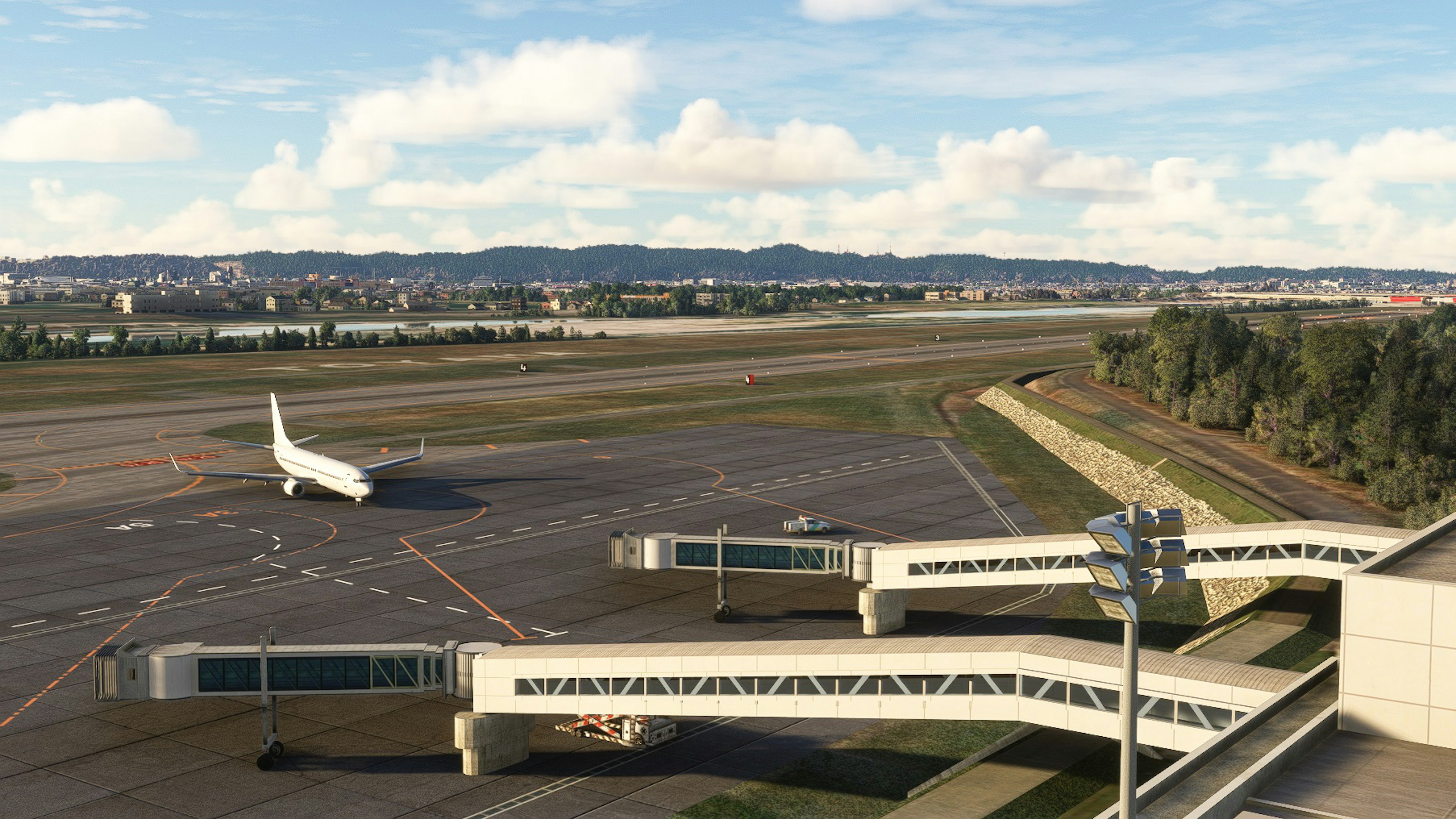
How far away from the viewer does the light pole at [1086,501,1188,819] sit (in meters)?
19.1

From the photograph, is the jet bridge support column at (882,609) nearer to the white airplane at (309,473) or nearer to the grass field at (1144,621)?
the grass field at (1144,621)

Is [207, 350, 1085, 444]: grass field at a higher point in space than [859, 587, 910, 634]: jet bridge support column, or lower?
higher

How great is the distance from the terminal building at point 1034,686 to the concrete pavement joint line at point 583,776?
2.28 metres

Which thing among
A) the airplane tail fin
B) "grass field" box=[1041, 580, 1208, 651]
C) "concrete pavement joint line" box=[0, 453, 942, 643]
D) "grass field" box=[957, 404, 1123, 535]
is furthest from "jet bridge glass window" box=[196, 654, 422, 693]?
the airplane tail fin

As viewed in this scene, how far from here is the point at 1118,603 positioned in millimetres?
19438

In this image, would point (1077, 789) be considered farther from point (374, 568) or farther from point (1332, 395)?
point (1332, 395)

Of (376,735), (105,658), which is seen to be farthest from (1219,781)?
(105,658)

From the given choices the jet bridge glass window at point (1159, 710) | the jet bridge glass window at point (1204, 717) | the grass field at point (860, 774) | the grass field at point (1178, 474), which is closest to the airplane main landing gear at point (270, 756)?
the grass field at point (860, 774)

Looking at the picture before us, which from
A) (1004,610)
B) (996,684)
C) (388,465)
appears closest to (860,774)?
(996,684)

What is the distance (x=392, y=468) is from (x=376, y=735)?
55134mm

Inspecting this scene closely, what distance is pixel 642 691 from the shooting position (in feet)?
127

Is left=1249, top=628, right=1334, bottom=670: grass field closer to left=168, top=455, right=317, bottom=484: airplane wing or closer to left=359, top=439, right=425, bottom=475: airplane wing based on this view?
left=359, top=439, right=425, bottom=475: airplane wing

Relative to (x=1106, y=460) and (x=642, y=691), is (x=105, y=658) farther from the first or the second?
(x=1106, y=460)

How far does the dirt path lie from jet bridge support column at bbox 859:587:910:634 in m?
34.2
